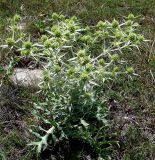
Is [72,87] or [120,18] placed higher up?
[72,87]

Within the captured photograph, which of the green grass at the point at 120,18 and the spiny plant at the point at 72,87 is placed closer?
the spiny plant at the point at 72,87

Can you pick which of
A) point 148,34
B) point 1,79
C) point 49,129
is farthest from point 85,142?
point 148,34

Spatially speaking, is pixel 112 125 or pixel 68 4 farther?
pixel 68 4

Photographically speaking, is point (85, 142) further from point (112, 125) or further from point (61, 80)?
point (61, 80)

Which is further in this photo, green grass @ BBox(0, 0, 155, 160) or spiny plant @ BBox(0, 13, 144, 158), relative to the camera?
green grass @ BBox(0, 0, 155, 160)

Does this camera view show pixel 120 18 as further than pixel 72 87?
Yes

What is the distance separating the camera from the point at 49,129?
4.36m

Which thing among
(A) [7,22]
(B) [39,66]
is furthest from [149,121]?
(A) [7,22]

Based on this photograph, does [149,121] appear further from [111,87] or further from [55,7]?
[55,7]

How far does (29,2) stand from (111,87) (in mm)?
2260

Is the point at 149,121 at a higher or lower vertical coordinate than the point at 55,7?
lower

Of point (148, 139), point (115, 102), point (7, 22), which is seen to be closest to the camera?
point (148, 139)

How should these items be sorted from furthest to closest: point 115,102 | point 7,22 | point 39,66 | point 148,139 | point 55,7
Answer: point 55,7, point 7,22, point 39,66, point 115,102, point 148,139

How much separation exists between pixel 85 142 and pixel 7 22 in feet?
7.77
